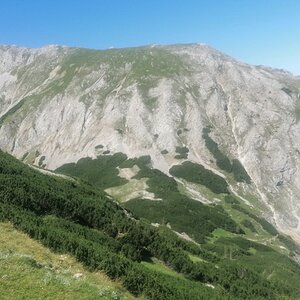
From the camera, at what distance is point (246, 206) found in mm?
148750

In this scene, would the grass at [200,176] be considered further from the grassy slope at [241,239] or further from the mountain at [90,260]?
the mountain at [90,260]

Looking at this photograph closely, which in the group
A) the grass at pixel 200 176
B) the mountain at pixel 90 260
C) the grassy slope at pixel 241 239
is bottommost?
Result: the grassy slope at pixel 241 239

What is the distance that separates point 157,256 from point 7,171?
25926 mm

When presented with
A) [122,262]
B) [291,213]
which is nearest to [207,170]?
[291,213]

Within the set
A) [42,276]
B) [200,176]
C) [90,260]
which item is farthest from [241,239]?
[42,276]

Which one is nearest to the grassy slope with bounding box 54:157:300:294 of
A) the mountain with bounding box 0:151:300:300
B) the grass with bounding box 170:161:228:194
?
the mountain with bounding box 0:151:300:300

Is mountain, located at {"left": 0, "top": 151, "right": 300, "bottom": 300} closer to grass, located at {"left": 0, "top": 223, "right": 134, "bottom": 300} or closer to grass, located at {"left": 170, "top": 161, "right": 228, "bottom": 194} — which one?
grass, located at {"left": 0, "top": 223, "right": 134, "bottom": 300}

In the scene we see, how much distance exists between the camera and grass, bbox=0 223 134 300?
2239 cm

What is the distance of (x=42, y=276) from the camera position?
2383 cm

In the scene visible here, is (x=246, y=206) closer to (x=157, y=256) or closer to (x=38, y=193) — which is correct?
(x=157, y=256)

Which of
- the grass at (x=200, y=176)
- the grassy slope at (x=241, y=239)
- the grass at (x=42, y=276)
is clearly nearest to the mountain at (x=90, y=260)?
the grass at (x=42, y=276)

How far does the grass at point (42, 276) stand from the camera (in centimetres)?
2239

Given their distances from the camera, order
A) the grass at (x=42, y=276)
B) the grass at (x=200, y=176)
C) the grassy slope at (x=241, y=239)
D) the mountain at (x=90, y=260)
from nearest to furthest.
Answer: the grass at (x=42, y=276) → the mountain at (x=90, y=260) → the grassy slope at (x=241, y=239) → the grass at (x=200, y=176)

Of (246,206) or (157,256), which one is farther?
(246,206)
